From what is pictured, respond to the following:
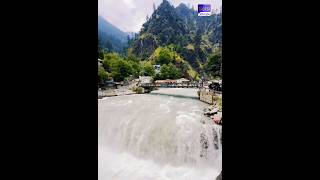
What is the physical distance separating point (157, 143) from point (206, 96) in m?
2.10

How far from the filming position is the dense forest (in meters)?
8.14

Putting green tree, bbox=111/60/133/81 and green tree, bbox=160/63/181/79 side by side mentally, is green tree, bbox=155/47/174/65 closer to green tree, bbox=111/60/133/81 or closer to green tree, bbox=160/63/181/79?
green tree, bbox=160/63/181/79

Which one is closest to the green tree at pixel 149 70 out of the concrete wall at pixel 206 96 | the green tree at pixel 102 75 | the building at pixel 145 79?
the building at pixel 145 79

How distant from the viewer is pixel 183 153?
6980 mm

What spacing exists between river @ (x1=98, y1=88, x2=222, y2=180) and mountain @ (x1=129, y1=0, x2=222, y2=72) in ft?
4.59

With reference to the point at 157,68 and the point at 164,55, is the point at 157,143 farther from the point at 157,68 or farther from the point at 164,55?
the point at 164,55

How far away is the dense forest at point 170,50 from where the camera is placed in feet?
26.7

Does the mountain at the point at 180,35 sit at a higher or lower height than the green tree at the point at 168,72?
higher

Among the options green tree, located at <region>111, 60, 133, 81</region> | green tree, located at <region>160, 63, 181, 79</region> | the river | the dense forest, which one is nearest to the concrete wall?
the river

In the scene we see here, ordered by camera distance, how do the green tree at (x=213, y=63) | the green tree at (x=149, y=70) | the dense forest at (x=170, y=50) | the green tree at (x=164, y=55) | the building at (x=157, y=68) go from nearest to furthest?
the green tree at (x=213, y=63) < the dense forest at (x=170, y=50) < the green tree at (x=149, y=70) < the building at (x=157, y=68) < the green tree at (x=164, y=55)

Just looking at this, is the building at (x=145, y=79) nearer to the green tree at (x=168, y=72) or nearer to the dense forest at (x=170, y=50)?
the dense forest at (x=170, y=50)
